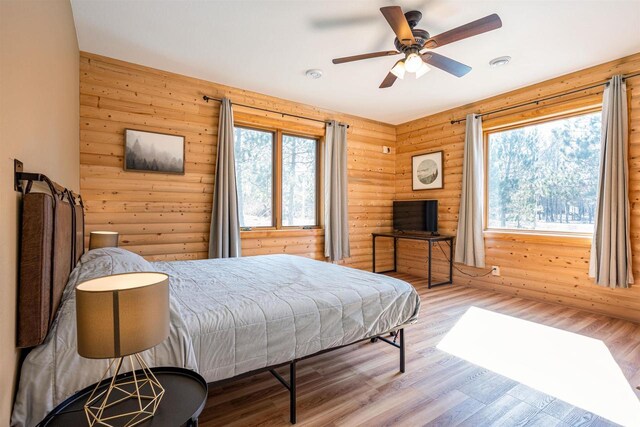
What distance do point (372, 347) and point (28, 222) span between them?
2.41 meters

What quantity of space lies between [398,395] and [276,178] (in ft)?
10.7

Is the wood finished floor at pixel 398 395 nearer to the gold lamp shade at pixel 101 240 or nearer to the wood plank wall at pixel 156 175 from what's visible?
the gold lamp shade at pixel 101 240

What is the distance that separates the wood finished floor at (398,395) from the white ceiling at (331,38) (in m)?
2.71

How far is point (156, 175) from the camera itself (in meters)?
3.58

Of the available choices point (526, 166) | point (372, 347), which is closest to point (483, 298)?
point (526, 166)

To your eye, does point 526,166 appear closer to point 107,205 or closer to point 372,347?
point 372,347

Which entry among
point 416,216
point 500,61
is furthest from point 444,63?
point 416,216

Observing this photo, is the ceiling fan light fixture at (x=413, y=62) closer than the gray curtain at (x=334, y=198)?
Yes

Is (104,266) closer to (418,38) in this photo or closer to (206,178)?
(206,178)

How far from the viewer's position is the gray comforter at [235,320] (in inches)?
44.3

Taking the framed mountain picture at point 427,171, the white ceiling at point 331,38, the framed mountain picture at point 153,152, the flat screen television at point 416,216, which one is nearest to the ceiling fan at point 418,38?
the white ceiling at point 331,38

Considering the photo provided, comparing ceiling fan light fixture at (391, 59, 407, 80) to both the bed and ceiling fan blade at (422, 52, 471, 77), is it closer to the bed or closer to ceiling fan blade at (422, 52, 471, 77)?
ceiling fan blade at (422, 52, 471, 77)

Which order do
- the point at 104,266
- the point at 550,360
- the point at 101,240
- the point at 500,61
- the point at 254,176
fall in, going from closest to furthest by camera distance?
1. the point at 104,266
2. the point at 550,360
3. the point at 101,240
4. the point at 500,61
5. the point at 254,176

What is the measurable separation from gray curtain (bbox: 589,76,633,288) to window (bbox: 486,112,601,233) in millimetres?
301
